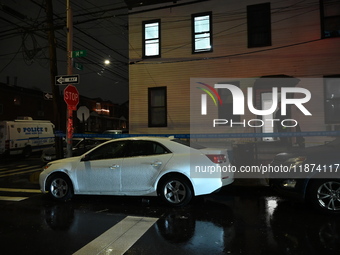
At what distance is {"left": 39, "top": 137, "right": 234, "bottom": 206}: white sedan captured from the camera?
555 cm

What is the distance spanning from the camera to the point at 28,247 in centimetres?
387

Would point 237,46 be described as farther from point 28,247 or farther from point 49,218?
point 28,247

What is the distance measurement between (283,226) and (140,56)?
31.4 feet

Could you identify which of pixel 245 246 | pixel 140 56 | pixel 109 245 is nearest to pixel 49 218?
pixel 109 245

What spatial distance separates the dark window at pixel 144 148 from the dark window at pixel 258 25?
690cm

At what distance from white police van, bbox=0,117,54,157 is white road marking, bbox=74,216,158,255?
1451 cm

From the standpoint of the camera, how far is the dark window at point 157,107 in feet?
38.9

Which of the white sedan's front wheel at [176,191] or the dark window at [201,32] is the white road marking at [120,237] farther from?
the dark window at [201,32]

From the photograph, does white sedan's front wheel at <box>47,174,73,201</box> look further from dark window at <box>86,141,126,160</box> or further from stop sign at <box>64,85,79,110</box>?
stop sign at <box>64,85,79,110</box>

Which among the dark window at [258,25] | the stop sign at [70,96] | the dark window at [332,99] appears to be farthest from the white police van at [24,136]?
the dark window at [332,99]

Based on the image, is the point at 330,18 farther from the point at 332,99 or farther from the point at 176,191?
the point at 176,191

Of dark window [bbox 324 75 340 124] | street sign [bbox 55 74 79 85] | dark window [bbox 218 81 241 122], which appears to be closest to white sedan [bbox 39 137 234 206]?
street sign [bbox 55 74 79 85]

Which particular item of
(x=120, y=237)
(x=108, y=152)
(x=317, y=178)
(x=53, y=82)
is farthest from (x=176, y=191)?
(x=53, y=82)

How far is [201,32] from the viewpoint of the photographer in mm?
11352
